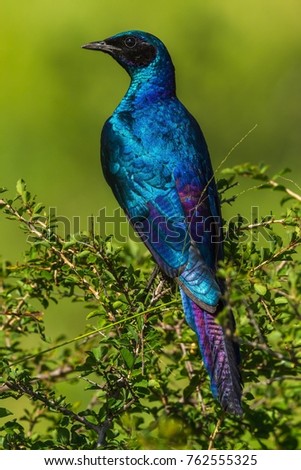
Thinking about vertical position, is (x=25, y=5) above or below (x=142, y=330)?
above

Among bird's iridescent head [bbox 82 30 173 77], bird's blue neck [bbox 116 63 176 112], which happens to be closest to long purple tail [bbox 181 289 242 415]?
bird's blue neck [bbox 116 63 176 112]

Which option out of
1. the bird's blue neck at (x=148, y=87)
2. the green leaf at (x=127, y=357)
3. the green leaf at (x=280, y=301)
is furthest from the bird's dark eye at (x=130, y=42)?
the green leaf at (x=127, y=357)

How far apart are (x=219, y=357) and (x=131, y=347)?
0.32 metres

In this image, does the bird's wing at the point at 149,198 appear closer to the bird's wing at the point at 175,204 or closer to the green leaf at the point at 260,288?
the bird's wing at the point at 175,204

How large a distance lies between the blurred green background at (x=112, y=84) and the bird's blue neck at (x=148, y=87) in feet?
8.85

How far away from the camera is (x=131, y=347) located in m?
3.18

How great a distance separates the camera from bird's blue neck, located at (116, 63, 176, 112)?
187 inches

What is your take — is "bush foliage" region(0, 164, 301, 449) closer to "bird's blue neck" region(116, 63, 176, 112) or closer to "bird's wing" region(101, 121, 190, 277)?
"bird's wing" region(101, 121, 190, 277)

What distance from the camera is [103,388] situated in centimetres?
320

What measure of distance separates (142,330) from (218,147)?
5904 mm

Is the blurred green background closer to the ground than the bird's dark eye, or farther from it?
farther from it

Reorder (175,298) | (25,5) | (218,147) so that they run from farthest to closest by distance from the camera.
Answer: (25,5) → (218,147) → (175,298)

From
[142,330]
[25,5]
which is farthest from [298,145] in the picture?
[142,330]
